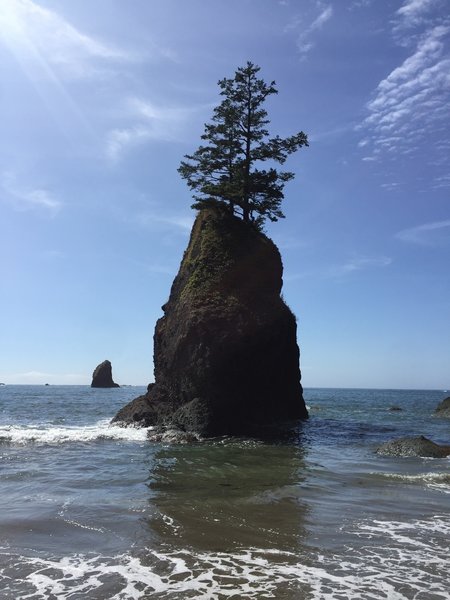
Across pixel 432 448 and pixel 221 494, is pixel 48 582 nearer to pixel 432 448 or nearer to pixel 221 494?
pixel 221 494

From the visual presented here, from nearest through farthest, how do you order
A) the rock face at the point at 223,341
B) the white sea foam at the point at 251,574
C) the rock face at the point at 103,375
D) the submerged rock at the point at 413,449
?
the white sea foam at the point at 251,574 → the submerged rock at the point at 413,449 → the rock face at the point at 223,341 → the rock face at the point at 103,375

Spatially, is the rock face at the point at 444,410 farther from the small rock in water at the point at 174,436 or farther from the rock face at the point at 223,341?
the small rock in water at the point at 174,436

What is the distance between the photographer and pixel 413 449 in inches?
746

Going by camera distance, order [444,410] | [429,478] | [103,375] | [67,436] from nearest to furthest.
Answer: [429,478]
[67,436]
[444,410]
[103,375]

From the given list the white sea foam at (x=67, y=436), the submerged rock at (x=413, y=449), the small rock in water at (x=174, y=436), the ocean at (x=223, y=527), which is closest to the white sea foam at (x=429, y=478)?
the ocean at (x=223, y=527)

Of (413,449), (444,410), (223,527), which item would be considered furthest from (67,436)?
(444,410)

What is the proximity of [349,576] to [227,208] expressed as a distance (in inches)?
1041

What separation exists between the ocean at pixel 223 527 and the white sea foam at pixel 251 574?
3 cm

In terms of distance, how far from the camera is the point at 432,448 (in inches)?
743

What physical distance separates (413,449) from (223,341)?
1037cm

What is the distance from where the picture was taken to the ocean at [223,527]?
21.7 ft

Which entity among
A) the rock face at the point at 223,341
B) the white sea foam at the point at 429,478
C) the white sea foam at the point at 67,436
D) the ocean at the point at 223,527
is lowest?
the white sea foam at the point at 429,478

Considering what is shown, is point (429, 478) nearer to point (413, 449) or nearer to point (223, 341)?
point (413, 449)

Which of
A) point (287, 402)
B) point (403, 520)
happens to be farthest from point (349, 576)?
point (287, 402)
